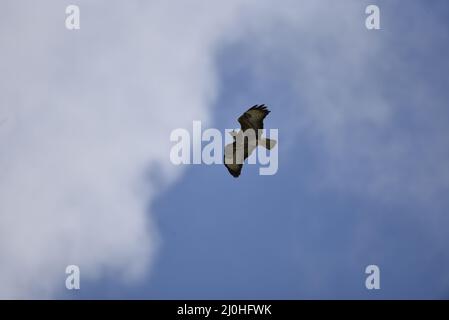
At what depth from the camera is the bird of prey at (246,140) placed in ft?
60.5

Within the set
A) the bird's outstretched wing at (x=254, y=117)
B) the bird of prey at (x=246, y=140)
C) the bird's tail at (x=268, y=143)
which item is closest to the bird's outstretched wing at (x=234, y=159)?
the bird of prey at (x=246, y=140)

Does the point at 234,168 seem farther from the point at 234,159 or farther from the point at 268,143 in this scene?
the point at 268,143

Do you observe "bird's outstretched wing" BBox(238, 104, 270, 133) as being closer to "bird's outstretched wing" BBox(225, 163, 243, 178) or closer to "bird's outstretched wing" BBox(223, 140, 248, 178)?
"bird's outstretched wing" BBox(223, 140, 248, 178)

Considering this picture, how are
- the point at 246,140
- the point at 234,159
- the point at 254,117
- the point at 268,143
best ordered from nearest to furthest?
the point at 254,117
the point at 246,140
the point at 268,143
the point at 234,159

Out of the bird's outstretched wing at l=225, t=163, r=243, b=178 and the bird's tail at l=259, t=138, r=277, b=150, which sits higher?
the bird's tail at l=259, t=138, r=277, b=150

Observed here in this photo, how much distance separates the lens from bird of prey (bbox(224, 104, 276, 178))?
1844 cm

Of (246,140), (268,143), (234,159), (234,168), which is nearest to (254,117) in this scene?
(246,140)

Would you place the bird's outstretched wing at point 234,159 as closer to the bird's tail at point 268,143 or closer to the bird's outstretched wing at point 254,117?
the bird's tail at point 268,143

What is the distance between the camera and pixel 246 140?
1912 centimetres

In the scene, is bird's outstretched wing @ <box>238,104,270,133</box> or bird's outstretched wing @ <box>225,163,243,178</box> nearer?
bird's outstretched wing @ <box>238,104,270,133</box>

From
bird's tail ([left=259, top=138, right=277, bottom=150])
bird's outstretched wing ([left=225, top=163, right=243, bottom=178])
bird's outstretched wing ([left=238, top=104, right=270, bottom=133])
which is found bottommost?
bird's outstretched wing ([left=225, top=163, right=243, bottom=178])

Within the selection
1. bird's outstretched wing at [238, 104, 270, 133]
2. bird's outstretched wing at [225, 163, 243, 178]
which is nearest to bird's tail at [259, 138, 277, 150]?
bird's outstretched wing at [238, 104, 270, 133]

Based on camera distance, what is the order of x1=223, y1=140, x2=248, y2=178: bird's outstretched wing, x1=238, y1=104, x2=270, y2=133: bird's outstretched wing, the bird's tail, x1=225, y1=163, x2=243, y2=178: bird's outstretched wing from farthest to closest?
x1=225, y1=163, x2=243, y2=178: bird's outstretched wing < x1=223, y1=140, x2=248, y2=178: bird's outstretched wing < the bird's tail < x1=238, y1=104, x2=270, y2=133: bird's outstretched wing

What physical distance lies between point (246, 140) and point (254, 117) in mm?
978
